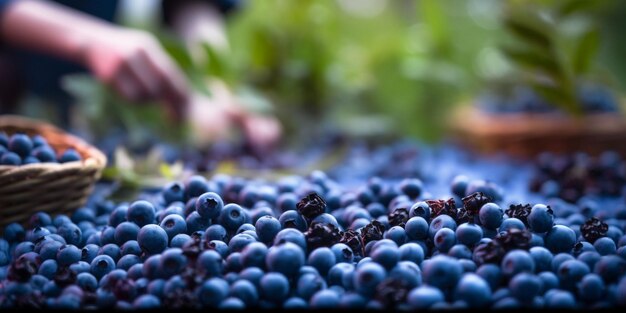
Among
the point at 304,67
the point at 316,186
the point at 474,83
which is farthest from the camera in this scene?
the point at 474,83

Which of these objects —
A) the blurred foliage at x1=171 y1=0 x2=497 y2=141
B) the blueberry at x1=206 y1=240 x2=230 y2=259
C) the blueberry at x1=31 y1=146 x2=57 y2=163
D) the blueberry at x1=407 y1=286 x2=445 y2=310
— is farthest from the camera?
the blurred foliage at x1=171 y1=0 x2=497 y2=141

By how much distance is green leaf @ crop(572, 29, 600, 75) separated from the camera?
62.9 inches

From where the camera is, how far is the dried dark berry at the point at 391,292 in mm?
593

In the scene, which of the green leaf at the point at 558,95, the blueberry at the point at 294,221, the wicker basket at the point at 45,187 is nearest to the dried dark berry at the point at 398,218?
the blueberry at the point at 294,221

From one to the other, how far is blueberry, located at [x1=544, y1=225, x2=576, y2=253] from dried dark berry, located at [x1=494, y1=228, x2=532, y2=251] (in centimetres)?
7

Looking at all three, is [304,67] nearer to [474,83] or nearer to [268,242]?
[474,83]

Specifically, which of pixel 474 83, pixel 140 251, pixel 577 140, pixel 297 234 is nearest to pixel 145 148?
pixel 140 251

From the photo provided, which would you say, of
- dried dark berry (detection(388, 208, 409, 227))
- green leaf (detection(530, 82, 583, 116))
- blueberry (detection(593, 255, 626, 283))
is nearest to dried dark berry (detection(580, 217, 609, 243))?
blueberry (detection(593, 255, 626, 283))

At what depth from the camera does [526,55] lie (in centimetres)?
158

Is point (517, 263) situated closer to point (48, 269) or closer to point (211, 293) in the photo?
point (211, 293)

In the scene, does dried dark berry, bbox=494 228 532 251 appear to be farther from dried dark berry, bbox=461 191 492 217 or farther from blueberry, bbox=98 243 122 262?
blueberry, bbox=98 243 122 262

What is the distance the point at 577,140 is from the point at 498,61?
1195 millimetres

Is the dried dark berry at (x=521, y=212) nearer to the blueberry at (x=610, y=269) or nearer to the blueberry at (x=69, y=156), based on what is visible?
the blueberry at (x=610, y=269)

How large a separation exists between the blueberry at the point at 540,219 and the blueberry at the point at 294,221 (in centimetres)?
28
